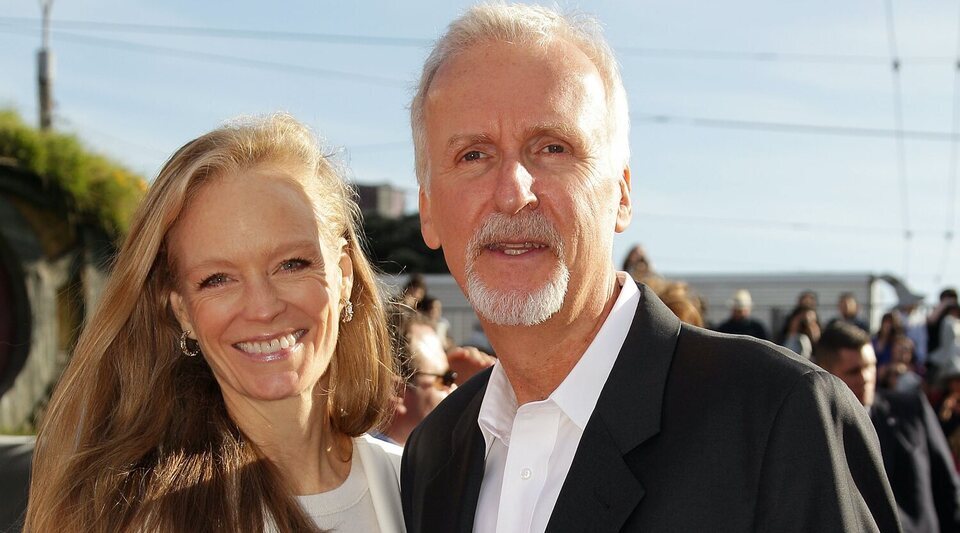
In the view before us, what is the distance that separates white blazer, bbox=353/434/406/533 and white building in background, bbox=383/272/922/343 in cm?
996

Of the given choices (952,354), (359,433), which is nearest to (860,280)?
(952,354)

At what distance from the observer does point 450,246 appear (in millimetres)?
2559

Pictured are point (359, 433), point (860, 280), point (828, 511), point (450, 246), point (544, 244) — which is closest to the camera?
point (828, 511)

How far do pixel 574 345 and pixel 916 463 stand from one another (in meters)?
3.97

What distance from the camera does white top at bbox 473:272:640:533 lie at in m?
2.44

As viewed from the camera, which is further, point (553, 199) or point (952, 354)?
point (952, 354)

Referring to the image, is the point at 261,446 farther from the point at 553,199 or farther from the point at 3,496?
the point at 553,199

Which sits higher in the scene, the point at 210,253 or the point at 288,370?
the point at 210,253

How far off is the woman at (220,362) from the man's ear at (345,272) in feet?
0.10

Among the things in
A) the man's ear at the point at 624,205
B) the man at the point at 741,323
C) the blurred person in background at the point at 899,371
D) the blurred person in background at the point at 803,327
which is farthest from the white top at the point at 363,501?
the blurred person in background at the point at 803,327

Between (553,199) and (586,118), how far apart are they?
0.21 metres

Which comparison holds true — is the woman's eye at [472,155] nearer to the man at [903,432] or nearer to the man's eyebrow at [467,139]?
Answer: the man's eyebrow at [467,139]

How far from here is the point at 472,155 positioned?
2.50 meters

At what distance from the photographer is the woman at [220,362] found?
272 cm
